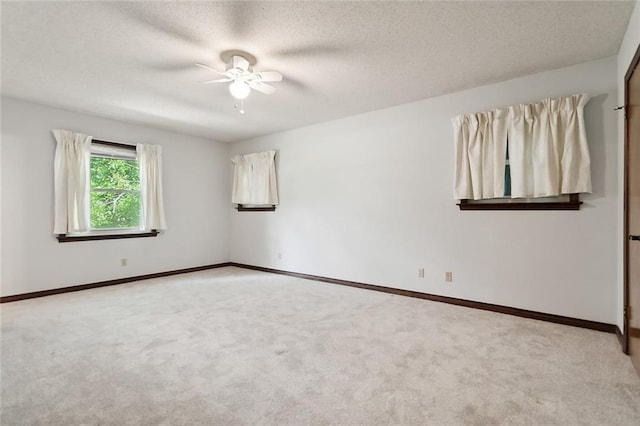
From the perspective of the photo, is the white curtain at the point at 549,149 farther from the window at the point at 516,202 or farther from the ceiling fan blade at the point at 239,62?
the ceiling fan blade at the point at 239,62

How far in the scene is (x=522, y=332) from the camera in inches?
108

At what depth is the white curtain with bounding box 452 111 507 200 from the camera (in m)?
3.23

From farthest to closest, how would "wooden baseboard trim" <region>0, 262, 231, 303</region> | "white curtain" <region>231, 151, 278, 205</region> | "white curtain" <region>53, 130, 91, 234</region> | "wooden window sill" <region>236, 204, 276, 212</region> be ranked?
"wooden window sill" <region>236, 204, 276, 212</region>
"white curtain" <region>231, 151, 278, 205</region>
"white curtain" <region>53, 130, 91, 234</region>
"wooden baseboard trim" <region>0, 262, 231, 303</region>

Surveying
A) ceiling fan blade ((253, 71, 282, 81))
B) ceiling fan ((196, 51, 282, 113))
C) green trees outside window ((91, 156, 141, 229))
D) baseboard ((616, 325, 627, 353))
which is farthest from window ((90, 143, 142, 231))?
baseboard ((616, 325, 627, 353))

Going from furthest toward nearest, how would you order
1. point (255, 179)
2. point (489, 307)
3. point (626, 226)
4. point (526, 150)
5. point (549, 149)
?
point (255, 179), point (489, 307), point (526, 150), point (549, 149), point (626, 226)

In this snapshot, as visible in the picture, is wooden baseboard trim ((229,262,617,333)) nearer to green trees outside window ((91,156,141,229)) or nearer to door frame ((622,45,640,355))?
door frame ((622,45,640,355))

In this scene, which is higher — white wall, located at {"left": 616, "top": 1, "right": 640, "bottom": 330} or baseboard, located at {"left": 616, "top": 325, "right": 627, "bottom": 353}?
white wall, located at {"left": 616, "top": 1, "right": 640, "bottom": 330}

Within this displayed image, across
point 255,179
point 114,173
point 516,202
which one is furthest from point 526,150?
point 114,173

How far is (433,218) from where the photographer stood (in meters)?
3.77

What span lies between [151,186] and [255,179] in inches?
67.0

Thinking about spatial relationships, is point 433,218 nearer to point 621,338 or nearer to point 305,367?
point 621,338

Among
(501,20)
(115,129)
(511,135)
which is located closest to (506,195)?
(511,135)

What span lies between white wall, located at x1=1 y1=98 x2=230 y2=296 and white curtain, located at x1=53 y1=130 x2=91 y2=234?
13 centimetres

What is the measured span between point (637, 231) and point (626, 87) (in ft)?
3.72
